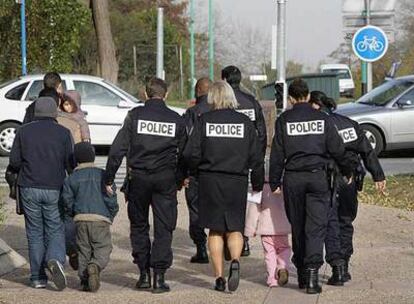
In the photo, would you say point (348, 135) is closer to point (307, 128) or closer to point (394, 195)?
point (307, 128)

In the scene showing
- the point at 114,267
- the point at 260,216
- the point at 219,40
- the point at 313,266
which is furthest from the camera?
the point at 219,40

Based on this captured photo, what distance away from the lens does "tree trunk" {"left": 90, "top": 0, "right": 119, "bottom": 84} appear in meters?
31.9

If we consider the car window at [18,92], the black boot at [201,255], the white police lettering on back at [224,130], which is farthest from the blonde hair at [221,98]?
the car window at [18,92]

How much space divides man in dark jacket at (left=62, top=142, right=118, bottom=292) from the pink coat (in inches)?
49.3

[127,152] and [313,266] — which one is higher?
[127,152]

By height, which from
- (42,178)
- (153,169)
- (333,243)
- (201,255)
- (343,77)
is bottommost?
(343,77)

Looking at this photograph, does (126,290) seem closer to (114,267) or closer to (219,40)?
(114,267)

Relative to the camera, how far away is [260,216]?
973cm

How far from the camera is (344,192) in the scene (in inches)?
384

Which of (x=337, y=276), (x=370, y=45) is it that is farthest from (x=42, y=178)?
(x=370, y=45)

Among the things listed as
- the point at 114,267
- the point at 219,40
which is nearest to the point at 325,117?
the point at 114,267

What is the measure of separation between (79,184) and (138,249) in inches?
29.5

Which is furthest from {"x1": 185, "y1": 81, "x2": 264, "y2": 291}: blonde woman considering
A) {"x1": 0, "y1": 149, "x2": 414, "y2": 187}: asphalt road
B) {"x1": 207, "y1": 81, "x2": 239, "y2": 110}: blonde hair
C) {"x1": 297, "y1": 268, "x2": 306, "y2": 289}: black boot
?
{"x1": 0, "y1": 149, "x2": 414, "y2": 187}: asphalt road

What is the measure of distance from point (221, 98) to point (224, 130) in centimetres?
29
